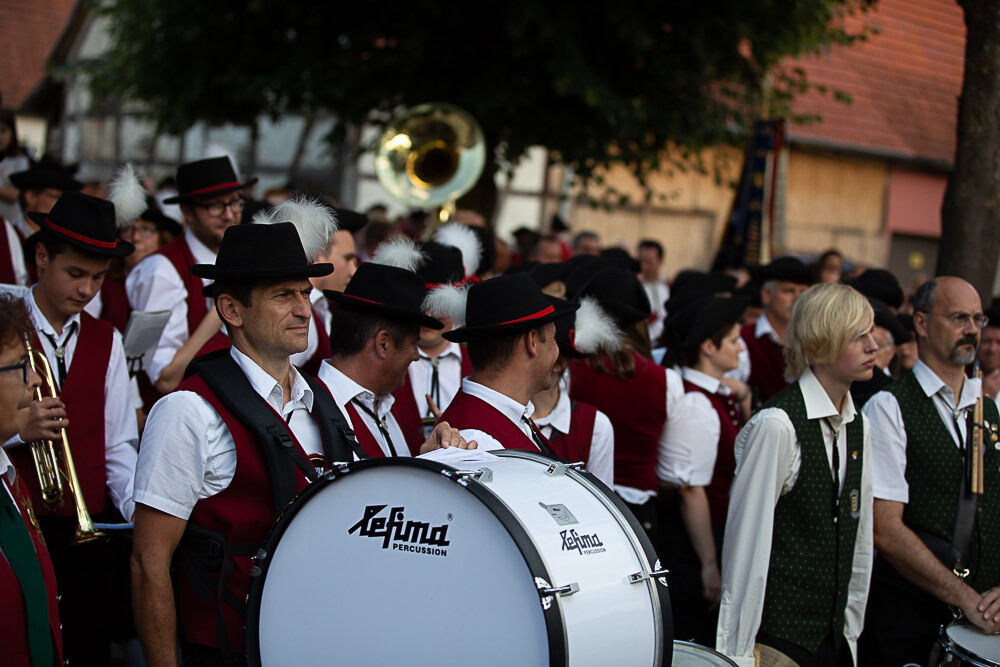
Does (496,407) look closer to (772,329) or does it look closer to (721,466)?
(721,466)

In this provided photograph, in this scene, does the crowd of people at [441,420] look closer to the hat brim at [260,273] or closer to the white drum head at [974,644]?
the hat brim at [260,273]

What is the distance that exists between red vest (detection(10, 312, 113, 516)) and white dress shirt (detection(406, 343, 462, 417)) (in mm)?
1456

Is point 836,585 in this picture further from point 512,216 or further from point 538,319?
point 512,216

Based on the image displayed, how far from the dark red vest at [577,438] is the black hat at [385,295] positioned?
81cm

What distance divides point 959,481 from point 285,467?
113 inches

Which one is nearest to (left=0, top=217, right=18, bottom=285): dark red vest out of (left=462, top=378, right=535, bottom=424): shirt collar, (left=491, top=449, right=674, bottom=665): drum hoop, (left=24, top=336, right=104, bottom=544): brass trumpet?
(left=24, top=336, right=104, bottom=544): brass trumpet

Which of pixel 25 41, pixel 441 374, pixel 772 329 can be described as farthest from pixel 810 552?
pixel 25 41

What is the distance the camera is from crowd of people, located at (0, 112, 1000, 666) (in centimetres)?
278

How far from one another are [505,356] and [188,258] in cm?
214

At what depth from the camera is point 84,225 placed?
383 centimetres

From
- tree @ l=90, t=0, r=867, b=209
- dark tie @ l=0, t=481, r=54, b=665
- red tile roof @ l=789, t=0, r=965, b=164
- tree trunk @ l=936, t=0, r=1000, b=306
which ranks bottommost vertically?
dark tie @ l=0, t=481, r=54, b=665

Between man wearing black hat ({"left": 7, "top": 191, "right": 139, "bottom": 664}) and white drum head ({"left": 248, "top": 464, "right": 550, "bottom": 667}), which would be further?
man wearing black hat ({"left": 7, "top": 191, "right": 139, "bottom": 664})

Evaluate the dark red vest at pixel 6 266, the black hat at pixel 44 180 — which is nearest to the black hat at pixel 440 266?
the dark red vest at pixel 6 266

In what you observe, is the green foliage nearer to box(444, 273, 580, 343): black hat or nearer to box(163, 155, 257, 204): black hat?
box(163, 155, 257, 204): black hat
